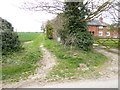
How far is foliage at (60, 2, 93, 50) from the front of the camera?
6027mm

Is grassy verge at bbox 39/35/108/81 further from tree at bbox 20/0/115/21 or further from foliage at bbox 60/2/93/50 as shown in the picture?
tree at bbox 20/0/115/21

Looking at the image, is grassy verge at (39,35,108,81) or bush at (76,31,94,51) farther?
bush at (76,31,94,51)

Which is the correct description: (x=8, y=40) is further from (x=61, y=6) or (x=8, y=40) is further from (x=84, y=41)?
(x=84, y=41)

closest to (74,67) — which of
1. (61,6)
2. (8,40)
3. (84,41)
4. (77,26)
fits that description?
(84,41)

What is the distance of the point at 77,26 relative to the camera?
6.43m

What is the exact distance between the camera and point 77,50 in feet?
19.7

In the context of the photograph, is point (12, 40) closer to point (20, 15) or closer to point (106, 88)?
point (20, 15)

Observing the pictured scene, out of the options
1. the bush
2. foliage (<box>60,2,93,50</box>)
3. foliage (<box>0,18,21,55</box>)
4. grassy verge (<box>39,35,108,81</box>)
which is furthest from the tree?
grassy verge (<box>39,35,108,81</box>)

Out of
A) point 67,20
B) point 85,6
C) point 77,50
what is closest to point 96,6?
point 85,6

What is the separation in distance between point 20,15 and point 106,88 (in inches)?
262

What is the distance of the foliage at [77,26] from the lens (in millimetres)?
6027

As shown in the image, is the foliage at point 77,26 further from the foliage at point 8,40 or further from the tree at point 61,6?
the foliage at point 8,40

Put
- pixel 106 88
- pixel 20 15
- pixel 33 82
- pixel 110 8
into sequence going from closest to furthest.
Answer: pixel 106 88 → pixel 33 82 → pixel 110 8 → pixel 20 15

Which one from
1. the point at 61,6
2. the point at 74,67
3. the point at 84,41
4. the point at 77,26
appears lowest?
the point at 74,67
